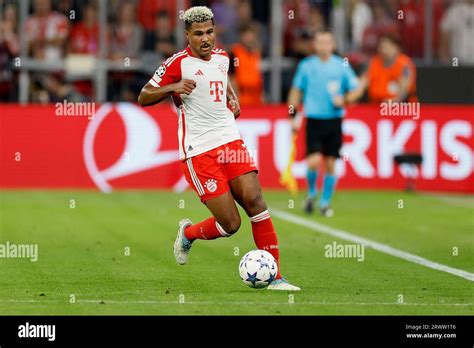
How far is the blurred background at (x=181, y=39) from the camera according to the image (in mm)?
23141

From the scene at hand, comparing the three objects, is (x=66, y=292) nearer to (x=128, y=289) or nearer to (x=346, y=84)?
(x=128, y=289)

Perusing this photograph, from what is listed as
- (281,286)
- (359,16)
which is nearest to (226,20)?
(359,16)

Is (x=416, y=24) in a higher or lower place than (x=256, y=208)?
higher

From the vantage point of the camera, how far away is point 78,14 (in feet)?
76.0

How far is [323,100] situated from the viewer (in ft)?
62.8

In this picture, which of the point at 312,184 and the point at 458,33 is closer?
the point at 312,184

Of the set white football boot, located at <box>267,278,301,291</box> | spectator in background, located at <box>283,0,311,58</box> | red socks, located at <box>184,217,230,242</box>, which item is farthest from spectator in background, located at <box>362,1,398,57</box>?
white football boot, located at <box>267,278,301,291</box>

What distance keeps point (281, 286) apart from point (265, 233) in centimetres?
51

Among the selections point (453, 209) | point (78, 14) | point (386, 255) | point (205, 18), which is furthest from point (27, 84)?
point (205, 18)

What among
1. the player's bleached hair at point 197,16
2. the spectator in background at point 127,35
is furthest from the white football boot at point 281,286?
the spectator in background at point 127,35

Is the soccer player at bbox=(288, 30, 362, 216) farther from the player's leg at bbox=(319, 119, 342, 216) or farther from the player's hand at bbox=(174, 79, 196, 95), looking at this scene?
the player's hand at bbox=(174, 79, 196, 95)

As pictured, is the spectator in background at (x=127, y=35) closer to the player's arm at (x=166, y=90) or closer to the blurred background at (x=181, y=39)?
the blurred background at (x=181, y=39)

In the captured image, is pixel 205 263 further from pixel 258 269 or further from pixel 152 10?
pixel 152 10

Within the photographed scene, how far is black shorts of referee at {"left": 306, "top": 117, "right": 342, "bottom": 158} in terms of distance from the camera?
19094 mm
